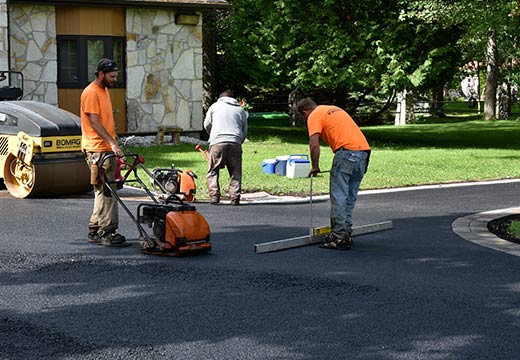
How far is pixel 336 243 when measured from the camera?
35.3ft

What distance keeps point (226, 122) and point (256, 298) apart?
7034mm

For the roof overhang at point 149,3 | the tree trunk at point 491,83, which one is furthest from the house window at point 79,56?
the tree trunk at point 491,83

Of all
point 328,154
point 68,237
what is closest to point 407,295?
point 68,237

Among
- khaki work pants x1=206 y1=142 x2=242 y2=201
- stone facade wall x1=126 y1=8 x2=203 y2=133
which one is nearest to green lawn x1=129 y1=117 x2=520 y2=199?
khaki work pants x1=206 y1=142 x2=242 y2=201

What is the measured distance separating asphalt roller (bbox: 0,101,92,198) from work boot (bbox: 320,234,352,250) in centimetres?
518

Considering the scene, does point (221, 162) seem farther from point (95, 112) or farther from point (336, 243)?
point (95, 112)

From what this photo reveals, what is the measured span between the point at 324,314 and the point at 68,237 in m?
4.41

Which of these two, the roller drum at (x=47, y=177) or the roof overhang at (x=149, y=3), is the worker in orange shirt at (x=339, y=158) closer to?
the roller drum at (x=47, y=177)

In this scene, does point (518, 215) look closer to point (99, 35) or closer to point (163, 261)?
point (163, 261)

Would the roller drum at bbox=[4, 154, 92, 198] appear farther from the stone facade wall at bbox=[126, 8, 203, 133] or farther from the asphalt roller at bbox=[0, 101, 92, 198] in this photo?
the stone facade wall at bbox=[126, 8, 203, 133]

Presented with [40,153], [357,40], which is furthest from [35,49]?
[40,153]

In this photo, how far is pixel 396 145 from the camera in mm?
27203

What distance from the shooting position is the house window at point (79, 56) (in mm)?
24219

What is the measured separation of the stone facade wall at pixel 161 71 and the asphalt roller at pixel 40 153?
9966 millimetres
